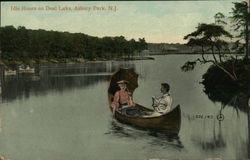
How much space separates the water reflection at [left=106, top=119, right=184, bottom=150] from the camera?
3777 mm

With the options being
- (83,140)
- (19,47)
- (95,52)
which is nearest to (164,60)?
(95,52)

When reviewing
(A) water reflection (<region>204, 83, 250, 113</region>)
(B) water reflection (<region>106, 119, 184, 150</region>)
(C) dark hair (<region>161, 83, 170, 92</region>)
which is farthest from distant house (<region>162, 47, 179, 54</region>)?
(B) water reflection (<region>106, 119, 184, 150</region>)

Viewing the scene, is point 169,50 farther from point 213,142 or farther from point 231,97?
point 213,142

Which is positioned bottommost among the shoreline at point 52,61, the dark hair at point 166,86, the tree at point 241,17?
the dark hair at point 166,86

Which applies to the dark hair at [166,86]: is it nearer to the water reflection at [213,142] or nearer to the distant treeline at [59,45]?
the distant treeline at [59,45]

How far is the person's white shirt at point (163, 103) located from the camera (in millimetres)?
3814

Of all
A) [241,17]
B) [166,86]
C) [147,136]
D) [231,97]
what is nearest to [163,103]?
[166,86]

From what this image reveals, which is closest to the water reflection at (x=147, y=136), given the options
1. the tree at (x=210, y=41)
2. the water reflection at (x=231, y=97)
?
the water reflection at (x=231, y=97)

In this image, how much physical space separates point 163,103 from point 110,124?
0.55 meters

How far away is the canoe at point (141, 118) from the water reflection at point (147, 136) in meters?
0.04

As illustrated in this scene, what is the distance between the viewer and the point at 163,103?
3.82m

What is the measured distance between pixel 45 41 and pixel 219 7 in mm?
1728

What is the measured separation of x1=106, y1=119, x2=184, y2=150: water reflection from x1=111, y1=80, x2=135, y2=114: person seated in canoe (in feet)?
0.51

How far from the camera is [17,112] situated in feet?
12.9
